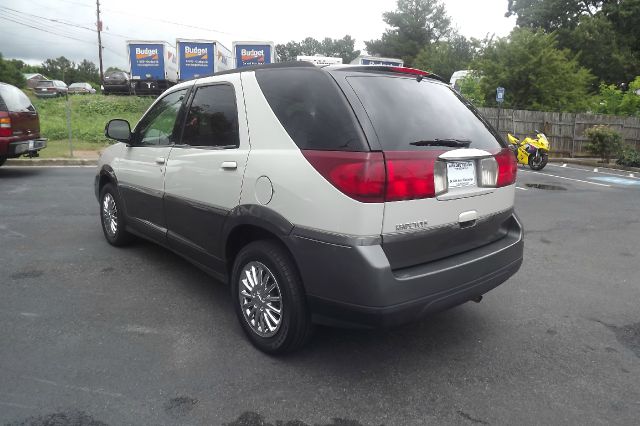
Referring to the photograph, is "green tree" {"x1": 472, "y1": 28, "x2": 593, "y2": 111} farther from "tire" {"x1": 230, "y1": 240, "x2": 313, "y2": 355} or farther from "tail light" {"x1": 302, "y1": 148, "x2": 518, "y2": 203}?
"tire" {"x1": 230, "y1": 240, "x2": 313, "y2": 355}

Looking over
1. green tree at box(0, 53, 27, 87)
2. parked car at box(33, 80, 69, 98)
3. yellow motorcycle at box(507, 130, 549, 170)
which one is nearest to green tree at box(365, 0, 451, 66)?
parked car at box(33, 80, 69, 98)

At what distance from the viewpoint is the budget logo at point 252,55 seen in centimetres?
2156

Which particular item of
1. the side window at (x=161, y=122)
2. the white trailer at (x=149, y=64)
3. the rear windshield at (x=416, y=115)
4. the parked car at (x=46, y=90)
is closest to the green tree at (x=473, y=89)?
the white trailer at (x=149, y=64)

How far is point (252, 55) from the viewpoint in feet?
71.0

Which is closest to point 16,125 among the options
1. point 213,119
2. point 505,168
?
point 213,119

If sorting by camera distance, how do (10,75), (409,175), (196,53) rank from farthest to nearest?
1. (10,75)
2. (196,53)
3. (409,175)

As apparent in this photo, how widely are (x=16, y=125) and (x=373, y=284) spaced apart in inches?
371

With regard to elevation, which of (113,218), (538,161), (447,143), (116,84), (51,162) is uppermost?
(116,84)

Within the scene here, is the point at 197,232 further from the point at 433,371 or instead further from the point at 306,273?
the point at 433,371

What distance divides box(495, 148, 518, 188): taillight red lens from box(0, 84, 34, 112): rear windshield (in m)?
9.32

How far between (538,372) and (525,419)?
54cm

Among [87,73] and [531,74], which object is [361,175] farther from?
[87,73]

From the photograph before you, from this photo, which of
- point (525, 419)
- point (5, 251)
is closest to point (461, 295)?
point (525, 419)

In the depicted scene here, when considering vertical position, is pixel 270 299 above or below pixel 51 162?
below
